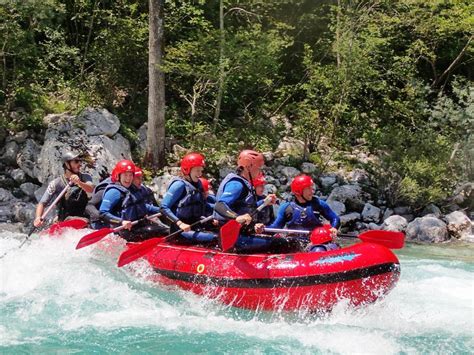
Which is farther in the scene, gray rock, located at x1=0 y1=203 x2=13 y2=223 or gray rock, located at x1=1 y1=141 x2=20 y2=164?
gray rock, located at x1=1 y1=141 x2=20 y2=164

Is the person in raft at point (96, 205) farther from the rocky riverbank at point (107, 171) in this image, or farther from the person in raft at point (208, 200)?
the rocky riverbank at point (107, 171)

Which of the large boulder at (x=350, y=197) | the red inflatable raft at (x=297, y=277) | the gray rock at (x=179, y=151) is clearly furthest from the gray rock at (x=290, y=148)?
the red inflatable raft at (x=297, y=277)

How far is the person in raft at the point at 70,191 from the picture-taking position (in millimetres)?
8242

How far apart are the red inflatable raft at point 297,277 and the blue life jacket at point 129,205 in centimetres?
160

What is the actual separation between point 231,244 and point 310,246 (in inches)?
33.7

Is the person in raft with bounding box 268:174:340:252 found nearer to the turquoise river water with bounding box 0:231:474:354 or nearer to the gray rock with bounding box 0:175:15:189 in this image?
the turquoise river water with bounding box 0:231:474:354

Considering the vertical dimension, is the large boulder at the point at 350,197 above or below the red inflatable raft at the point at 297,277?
below

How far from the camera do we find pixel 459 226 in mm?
11844

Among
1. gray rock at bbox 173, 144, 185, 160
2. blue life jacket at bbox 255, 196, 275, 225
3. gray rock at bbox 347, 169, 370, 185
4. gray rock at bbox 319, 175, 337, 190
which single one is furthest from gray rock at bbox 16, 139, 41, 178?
gray rock at bbox 347, 169, 370, 185

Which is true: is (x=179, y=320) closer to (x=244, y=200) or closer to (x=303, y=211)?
(x=244, y=200)

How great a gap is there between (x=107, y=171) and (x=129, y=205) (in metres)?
4.68

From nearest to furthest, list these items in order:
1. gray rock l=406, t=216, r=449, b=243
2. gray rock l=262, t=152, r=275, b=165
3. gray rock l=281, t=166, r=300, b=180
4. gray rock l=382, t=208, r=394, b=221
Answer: gray rock l=406, t=216, r=449, b=243 < gray rock l=382, t=208, r=394, b=221 < gray rock l=281, t=166, r=300, b=180 < gray rock l=262, t=152, r=275, b=165

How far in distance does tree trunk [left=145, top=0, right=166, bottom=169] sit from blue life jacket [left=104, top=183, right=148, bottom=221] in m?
5.05

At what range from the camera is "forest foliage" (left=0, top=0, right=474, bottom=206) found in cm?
1301
